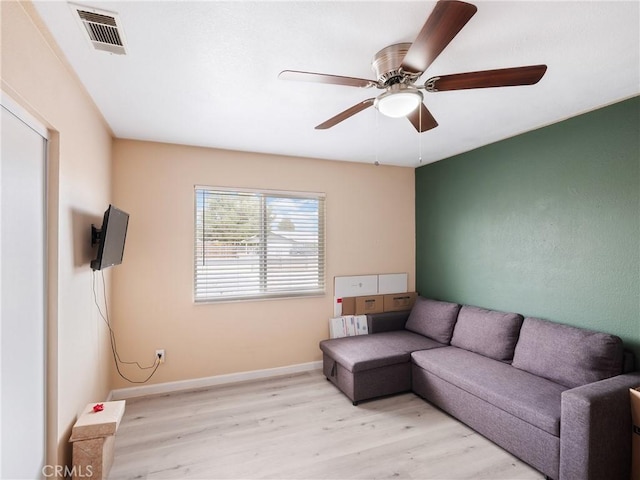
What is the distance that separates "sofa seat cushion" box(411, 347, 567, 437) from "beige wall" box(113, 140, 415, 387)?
4.78 feet

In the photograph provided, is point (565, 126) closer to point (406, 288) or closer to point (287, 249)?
point (406, 288)

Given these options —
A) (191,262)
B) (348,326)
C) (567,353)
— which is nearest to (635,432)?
(567,353)

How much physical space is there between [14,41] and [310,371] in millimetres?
3667

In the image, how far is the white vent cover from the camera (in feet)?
4.80

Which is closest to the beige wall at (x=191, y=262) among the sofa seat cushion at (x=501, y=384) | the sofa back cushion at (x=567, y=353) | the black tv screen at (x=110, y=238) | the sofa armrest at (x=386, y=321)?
the sofa armrest at (x=386, y=321)

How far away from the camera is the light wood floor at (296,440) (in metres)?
2.18

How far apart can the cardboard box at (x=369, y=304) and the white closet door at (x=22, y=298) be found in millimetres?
3100

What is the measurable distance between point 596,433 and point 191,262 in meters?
3.47

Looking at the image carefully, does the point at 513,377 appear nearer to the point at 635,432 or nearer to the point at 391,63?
the point at 635,432

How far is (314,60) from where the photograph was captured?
1.86 metres

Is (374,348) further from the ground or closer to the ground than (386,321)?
closer to the ground

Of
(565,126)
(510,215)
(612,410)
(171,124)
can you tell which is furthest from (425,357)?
(171,124)

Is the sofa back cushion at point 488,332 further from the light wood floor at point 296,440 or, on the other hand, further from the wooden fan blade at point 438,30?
the wooden fan blade at point 438,30

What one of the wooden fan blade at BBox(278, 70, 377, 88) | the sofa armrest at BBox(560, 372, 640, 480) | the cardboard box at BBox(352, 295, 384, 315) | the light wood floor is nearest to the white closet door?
the light wood floor
